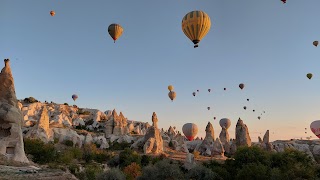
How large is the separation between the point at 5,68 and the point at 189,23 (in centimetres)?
1688

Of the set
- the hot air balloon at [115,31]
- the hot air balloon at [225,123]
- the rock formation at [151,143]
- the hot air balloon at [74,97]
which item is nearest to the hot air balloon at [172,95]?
→ the rock formation at [151,143]

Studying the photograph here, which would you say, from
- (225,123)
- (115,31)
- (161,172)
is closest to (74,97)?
(225,123)

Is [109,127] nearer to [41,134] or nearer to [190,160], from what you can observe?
[41,134]

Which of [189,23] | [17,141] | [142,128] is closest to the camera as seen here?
[17,141]

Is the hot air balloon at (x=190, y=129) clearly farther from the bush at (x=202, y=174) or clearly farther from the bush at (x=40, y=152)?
the bush at (x=40, y=152)

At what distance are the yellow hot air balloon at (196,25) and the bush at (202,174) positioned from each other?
39.7 ft

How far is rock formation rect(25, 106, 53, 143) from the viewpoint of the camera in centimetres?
4416

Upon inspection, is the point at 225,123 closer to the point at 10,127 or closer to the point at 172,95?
the point at 172,95

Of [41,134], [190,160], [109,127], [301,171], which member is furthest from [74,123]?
[301,171]

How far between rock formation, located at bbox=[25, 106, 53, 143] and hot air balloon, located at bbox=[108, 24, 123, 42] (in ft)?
63.7

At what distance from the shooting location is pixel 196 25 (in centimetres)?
2975

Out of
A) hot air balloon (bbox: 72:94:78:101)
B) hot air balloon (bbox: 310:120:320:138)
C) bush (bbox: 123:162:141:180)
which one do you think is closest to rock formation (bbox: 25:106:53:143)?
bush (bbox: 123:162:141:180)

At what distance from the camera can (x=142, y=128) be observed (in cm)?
8400

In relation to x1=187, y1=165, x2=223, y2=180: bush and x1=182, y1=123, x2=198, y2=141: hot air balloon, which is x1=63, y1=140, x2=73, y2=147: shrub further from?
x1=187, y1=165, x2=223, y2=180: bush
